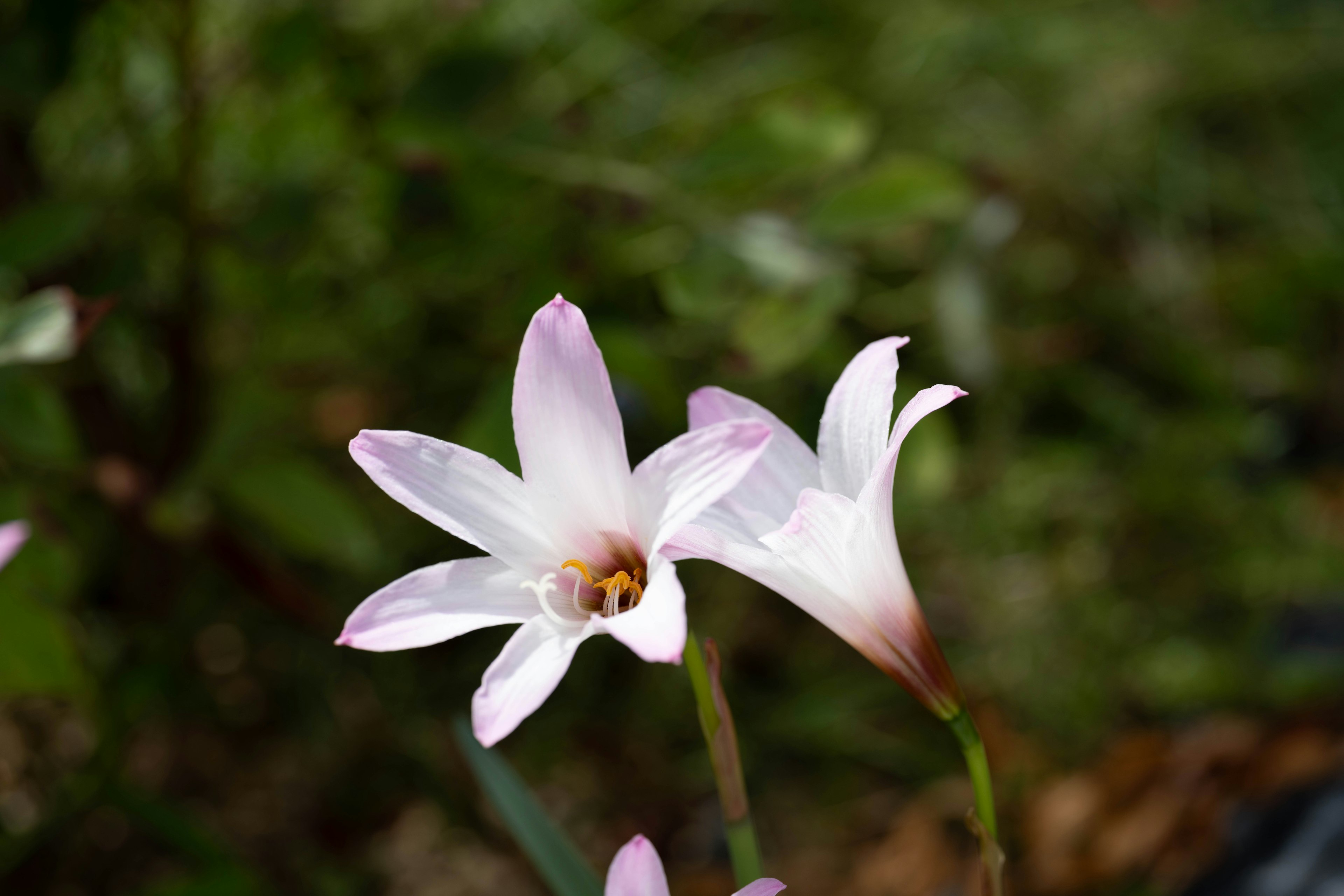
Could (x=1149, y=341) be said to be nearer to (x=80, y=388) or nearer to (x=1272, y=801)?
(x=1272, y=801)

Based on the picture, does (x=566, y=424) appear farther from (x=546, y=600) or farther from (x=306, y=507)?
(x=306, y=507)

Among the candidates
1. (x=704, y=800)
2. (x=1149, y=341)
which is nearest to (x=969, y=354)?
(x=1149, y=341)

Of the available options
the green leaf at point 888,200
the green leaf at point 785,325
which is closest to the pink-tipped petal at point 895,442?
the green leaf at point 785,325

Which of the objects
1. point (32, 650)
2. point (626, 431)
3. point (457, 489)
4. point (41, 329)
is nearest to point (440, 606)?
point (457, 489)

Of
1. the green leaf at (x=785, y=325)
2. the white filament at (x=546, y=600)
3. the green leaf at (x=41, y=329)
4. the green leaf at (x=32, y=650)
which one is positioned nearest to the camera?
the white filament at (x=546, y=600)

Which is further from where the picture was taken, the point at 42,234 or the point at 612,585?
the point at 42,234

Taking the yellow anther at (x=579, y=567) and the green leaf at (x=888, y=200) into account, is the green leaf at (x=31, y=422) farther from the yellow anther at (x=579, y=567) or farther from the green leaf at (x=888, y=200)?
the green leaf at (x=888, y=200)

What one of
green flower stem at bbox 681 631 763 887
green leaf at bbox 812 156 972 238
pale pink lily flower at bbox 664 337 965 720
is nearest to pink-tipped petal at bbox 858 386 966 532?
pale pink lily flower at bbox 664 337 965 720
